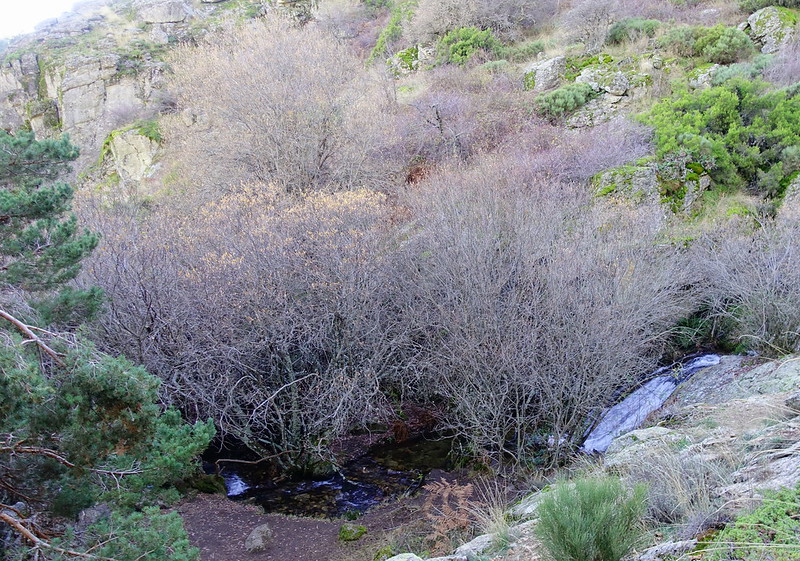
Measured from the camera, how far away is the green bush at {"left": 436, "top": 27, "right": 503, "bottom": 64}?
23281 mm

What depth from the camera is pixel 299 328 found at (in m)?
10.3

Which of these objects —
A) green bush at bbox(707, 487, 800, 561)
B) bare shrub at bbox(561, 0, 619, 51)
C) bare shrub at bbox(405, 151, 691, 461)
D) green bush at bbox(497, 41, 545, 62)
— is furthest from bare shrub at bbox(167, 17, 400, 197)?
green bush at bbox(707, 487, 800, 561)

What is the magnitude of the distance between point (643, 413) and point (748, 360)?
1.96 m

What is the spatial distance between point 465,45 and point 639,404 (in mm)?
18507

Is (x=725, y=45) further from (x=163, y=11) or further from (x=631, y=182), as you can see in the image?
(x=163, y=11)

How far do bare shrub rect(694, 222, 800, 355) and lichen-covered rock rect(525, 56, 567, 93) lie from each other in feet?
37.4

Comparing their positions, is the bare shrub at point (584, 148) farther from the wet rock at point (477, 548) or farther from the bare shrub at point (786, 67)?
the wet rock at point (477, 548)

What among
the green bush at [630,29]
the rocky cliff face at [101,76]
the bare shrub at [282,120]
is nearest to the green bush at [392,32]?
the bare shrub at [282,120]

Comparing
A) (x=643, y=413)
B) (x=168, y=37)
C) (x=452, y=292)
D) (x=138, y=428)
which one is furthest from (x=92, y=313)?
(x=168, y=37)

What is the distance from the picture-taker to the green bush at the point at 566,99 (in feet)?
60.0

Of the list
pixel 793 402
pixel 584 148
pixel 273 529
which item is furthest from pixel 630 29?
pixel 273 529

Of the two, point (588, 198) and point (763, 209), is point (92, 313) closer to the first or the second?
point (588, 198)

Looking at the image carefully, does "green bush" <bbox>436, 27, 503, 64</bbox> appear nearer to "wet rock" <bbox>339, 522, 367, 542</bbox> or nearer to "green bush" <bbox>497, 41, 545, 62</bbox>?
"green bush" <bbox>497, 41, 545, 62</bbox>

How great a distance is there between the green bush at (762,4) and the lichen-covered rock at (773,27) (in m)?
0.49
